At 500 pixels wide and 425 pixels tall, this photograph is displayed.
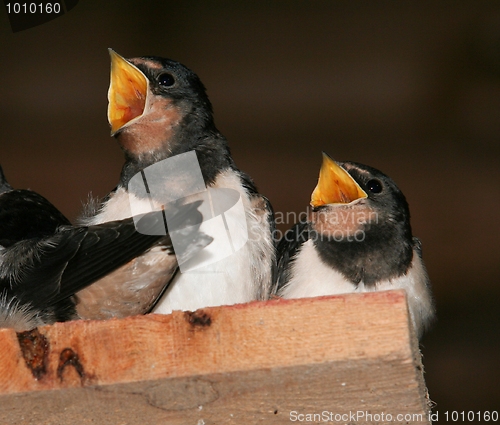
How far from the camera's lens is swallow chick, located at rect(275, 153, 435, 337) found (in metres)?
1.91

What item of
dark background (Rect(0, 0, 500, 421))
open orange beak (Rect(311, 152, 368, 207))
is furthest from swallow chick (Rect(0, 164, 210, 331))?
dark background (Rect(0, 0, 500, 421))

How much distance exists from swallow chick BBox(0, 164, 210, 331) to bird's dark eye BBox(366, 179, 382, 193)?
1.73ft

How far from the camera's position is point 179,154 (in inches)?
77.3

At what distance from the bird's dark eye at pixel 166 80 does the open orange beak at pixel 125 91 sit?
0.04 meters

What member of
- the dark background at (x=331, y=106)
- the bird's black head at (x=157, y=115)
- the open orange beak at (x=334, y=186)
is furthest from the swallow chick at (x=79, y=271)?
the dark background at (x=331, y=106)

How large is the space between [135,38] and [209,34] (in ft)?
0.94

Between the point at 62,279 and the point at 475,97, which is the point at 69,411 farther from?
the point at 475,97

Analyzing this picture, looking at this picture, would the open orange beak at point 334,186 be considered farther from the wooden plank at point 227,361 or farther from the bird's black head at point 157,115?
the wooden plank at point 227,361

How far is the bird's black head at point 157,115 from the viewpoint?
1.94 meters

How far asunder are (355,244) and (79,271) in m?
0.70

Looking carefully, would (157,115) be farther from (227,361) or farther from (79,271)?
(227,361)

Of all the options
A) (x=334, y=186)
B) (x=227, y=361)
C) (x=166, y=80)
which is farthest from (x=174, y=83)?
(x=227, y=361)

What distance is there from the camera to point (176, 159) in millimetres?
1949

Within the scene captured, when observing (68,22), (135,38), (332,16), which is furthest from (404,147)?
(68,22)
